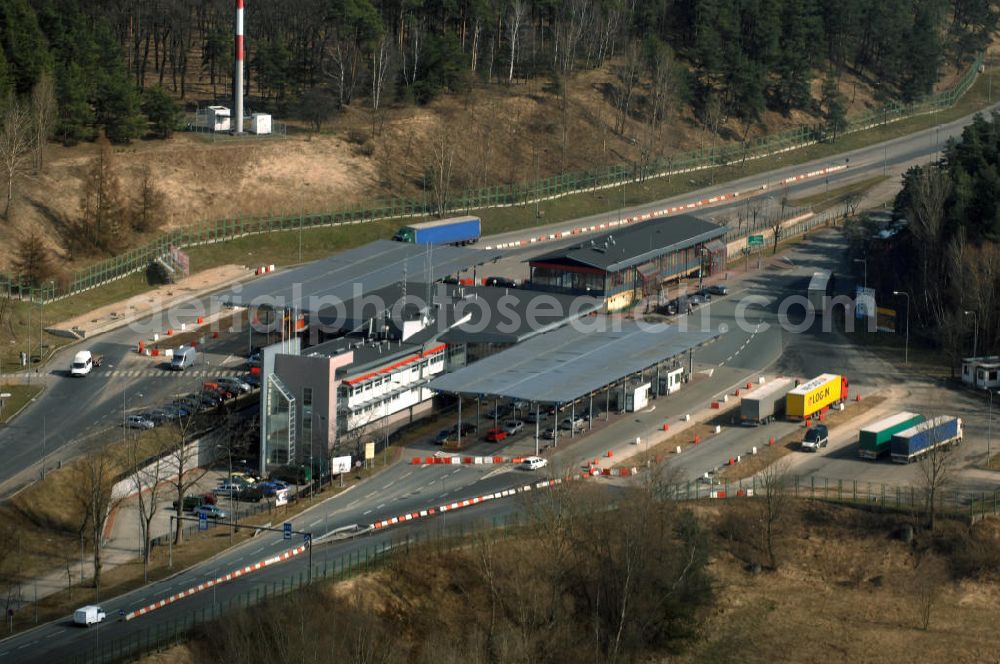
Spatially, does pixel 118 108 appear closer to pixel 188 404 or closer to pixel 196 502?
pixel 188 404

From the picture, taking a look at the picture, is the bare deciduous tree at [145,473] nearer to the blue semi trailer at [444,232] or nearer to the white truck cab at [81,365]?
the white truck cab at [81,365]

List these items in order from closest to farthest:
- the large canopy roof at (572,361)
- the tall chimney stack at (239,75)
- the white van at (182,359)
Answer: the large canopy roof at (572,361)
the white van at (182,359)
the tall chimney stack at (239,75)

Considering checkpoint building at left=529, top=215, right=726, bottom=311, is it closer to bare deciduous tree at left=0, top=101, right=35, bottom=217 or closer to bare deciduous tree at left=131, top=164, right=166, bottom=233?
bare deciduous tree at left=131, top=164, right=166, bottom=233

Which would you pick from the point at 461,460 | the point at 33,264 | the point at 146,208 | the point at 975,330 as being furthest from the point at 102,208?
the point at 975,330

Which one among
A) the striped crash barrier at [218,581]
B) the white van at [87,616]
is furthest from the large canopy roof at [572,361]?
the white van at [87,616]

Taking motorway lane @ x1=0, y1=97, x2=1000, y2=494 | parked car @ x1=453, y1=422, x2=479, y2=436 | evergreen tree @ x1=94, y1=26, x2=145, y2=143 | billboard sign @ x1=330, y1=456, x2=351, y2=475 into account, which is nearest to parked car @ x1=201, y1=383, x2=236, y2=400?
motorway lane @ x1=0, y1=97, x2=1000, y2=494
